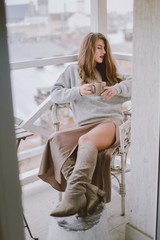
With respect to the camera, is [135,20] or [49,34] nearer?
[135,20]

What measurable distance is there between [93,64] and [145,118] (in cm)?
80

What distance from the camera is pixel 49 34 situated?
7.92ft

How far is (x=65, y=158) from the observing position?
2.12 m

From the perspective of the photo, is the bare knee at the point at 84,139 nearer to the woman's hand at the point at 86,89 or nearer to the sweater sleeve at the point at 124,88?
the woman's hand at the point at 86,89

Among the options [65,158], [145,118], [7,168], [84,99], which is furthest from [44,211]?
[7,168]

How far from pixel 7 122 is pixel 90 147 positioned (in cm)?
146

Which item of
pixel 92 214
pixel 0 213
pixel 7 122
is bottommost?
pixel 92 214

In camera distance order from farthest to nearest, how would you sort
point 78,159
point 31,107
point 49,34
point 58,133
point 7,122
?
point 31,107
point 49,34
point 58,133
point 78,159
point 7,122

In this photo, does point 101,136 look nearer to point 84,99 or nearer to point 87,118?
point 87,118

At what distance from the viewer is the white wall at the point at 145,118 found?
160 centimetres

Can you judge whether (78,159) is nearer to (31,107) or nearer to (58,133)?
(58,133)

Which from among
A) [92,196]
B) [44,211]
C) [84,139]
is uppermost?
[84,139]

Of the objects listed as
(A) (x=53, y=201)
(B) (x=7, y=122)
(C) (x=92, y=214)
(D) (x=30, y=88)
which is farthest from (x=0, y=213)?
(D) (x=30, y=88)

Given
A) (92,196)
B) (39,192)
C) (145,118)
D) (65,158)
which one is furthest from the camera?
(39,192)
